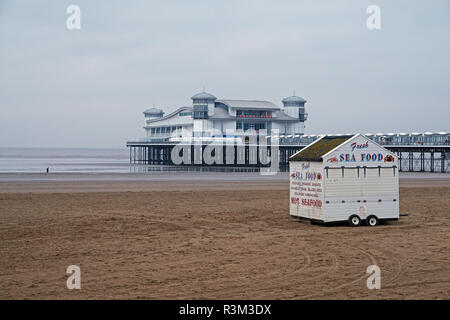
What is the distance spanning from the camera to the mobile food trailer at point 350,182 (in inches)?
601

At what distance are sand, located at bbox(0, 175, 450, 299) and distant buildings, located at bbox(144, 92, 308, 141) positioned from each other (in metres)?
61.4

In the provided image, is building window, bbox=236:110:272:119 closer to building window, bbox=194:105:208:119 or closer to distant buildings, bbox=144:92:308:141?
distant buildings, bbox=144:92:308:141

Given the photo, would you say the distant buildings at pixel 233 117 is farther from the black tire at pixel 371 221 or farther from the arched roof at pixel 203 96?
the black tire at pixel 371 221

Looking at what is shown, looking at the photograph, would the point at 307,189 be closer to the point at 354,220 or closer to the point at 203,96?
the point at 354,220

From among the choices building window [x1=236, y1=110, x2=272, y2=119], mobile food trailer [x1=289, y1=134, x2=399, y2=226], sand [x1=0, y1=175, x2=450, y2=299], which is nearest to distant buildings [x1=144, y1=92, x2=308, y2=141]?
building window [x1=236, y1=110, x2=272, y2=119]

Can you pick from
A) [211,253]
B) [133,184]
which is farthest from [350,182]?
[133,184]

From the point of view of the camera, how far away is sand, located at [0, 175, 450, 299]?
8.70 metres

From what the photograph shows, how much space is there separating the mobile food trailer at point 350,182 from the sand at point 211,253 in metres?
0.43

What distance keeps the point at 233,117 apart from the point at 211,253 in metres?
71.4

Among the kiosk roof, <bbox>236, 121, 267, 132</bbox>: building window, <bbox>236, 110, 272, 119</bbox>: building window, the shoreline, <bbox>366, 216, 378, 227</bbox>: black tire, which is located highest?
<bbox>236, 110, 272, 119</bbox>: building window

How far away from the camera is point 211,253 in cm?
1180

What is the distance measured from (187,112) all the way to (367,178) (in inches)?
2828
